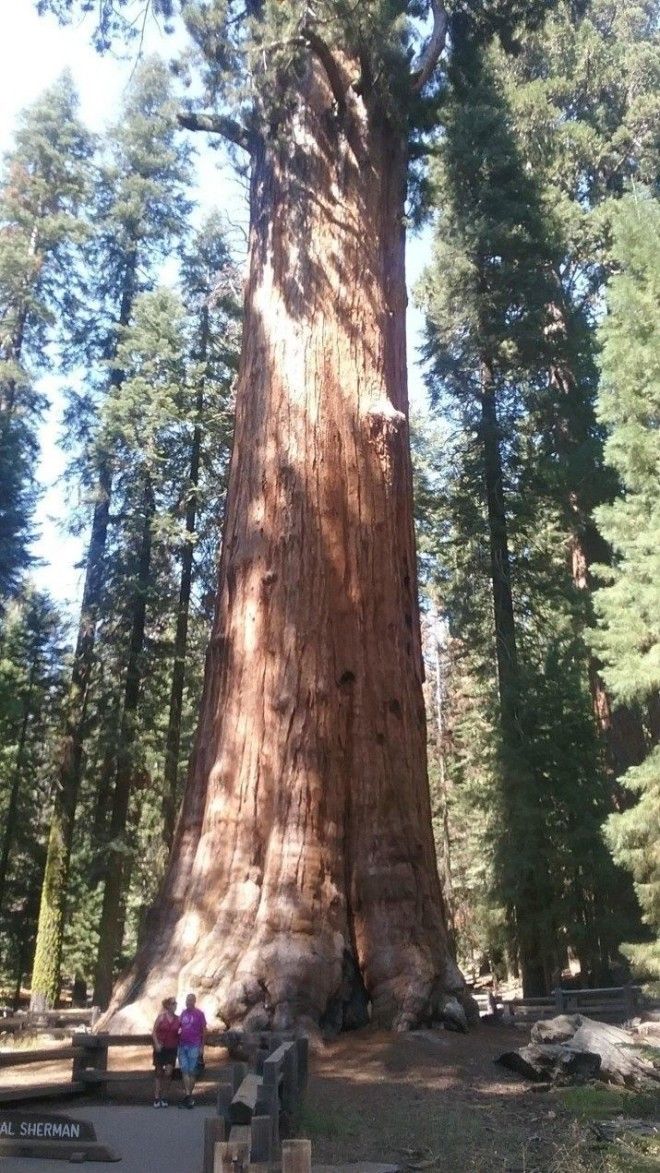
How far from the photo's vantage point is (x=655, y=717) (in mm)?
14766

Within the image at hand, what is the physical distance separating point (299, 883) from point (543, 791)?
9.90 m

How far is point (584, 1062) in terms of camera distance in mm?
7484

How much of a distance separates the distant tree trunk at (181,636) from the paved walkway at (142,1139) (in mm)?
11397

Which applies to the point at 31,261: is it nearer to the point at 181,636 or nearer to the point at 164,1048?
the point at 181,636

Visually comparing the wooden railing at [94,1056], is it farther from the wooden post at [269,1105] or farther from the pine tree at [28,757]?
the pine tree at [28,757]

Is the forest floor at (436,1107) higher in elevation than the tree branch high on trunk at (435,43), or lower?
lower

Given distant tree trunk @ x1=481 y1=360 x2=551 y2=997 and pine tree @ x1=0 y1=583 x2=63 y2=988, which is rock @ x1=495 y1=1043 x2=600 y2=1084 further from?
pine tree @ x1=0 y1=583 x2=63 y2=988

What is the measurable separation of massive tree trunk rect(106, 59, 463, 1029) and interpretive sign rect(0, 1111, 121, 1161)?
8.48 ft

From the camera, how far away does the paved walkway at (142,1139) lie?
5.25 m

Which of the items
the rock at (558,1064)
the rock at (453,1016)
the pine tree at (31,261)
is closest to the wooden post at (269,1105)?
the rock at (558,1064)

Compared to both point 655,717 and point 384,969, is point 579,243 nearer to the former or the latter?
point 655,717

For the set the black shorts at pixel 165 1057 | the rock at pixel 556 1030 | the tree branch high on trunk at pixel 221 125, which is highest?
the tree branch high on trunk at pixel 221 125

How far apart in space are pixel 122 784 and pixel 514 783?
780 cm

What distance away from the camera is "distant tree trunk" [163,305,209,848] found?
19.3 meters
